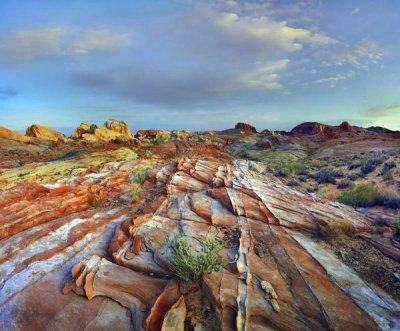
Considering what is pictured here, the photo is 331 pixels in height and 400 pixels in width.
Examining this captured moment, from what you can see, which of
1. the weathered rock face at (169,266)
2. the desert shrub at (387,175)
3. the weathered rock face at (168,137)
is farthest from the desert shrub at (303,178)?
the weathered rock face at (168,137)

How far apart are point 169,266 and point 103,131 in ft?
187

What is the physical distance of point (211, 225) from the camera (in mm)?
7512

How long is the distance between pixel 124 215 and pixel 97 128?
54.1 metres

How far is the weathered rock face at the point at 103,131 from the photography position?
56.6 m

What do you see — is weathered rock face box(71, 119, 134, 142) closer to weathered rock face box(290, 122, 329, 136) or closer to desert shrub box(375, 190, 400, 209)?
desert shrub box(375, 190, 400, 209)

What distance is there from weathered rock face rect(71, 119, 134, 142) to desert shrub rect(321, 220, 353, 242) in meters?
52.3

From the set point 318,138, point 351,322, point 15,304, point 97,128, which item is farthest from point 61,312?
point 318,138

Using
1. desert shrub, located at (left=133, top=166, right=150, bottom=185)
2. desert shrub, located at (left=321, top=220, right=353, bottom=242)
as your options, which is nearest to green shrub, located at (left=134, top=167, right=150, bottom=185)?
desert shrub, located at (left=133, top=166, right=150, bottom=185)

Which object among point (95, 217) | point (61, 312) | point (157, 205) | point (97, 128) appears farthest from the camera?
point (97, 128)

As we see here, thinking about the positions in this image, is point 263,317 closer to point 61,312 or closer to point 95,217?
point 61,312

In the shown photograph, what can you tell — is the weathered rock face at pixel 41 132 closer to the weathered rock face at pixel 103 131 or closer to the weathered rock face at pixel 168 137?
the weathered rock face at pixel 103 131

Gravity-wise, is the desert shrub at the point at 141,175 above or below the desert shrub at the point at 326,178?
above

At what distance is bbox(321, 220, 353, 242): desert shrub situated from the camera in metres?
7.21

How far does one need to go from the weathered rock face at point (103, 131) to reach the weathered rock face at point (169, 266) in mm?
49068
